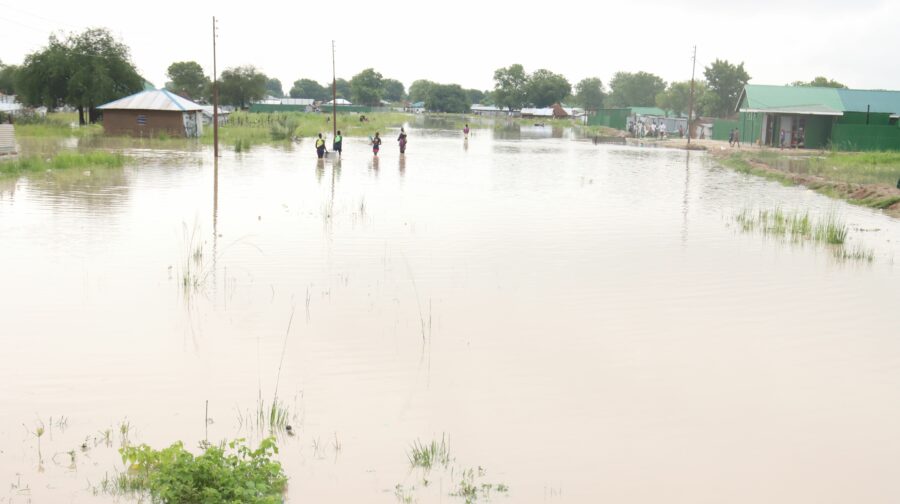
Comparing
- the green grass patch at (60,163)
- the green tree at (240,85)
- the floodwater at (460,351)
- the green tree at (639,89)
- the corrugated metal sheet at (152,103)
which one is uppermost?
the green tree at (639,89)

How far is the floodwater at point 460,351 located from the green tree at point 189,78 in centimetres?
10738

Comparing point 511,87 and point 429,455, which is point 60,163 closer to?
point 429,455

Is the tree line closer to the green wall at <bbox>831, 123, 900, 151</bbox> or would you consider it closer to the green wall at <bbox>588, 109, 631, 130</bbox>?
the green wall at <bbox>588, 109, 631, 130</bbox>

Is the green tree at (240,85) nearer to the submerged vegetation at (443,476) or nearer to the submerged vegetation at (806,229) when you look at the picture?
the submerged vegetation at (806,229)

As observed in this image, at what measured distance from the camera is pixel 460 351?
1012 centimetres

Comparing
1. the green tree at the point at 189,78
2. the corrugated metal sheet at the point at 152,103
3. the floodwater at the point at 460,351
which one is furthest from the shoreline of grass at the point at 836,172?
the green tree at the point at 189,78

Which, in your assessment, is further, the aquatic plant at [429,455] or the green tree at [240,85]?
the green tree at [240,85]

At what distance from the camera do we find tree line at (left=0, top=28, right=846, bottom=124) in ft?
195

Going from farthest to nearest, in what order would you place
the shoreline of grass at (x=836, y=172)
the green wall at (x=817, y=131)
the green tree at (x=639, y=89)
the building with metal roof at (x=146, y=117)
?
the green tree at (x=639, y=89)
the green wall at (x=817, y=131)
the building with metal roof at (x=146, y=117)
the shoreline of grass at (x=836, y=172)

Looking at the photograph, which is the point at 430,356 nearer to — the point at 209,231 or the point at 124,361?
the point at 124,361

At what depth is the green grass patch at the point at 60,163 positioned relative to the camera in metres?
28.8

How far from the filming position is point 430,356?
9898 millimetres

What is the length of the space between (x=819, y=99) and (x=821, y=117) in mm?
3653

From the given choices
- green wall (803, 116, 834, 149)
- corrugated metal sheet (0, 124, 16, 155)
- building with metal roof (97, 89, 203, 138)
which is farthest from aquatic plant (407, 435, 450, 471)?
green wall (803, 116, 834, 149)
